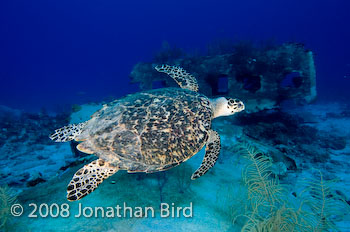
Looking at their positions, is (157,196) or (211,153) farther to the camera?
(211,153)

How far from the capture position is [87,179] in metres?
2.62

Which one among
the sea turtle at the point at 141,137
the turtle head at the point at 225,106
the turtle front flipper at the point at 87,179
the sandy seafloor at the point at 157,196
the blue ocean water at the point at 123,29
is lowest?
the sandy seafloor at the point at 157,196

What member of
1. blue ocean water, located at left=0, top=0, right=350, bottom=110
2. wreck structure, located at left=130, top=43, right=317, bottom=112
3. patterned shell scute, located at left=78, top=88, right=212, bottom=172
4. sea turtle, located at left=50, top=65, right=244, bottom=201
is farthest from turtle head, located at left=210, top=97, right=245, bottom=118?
blue ocean water, located at left=0, top=0, right=350, bottom=110

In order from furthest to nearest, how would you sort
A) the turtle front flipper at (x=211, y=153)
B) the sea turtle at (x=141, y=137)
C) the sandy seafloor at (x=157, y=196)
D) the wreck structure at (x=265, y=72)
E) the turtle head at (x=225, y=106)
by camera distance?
the wreck structure at (x=265, y=72) < the turtle head at (x=225, y=106) < the turtle front flipper at (x=211, y=153) < the sea turtle at (x=141, y=137) < the sandy seafloor at (x=157, y=196)

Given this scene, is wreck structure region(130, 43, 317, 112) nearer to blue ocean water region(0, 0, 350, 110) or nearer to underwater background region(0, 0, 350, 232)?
underwater background region(0, 0, 350, 232)

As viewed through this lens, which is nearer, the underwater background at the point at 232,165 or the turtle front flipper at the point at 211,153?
the underwater background at the point at 232,165

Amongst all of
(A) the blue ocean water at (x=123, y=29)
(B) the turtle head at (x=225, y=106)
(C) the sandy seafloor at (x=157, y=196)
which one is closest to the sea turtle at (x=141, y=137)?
(C) the sandy seafloor at (x=157, y=196)

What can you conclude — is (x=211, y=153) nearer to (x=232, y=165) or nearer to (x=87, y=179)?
(x=232, y=165)

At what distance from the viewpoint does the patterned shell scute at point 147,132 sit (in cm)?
277

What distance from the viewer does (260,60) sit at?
7887mm

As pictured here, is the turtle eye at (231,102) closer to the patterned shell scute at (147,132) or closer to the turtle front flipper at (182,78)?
the turtle front flipper at (182,78)

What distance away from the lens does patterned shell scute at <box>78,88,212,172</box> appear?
277 centimetres

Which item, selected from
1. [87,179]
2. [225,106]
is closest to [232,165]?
[225,106]

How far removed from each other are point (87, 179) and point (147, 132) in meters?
1.17
